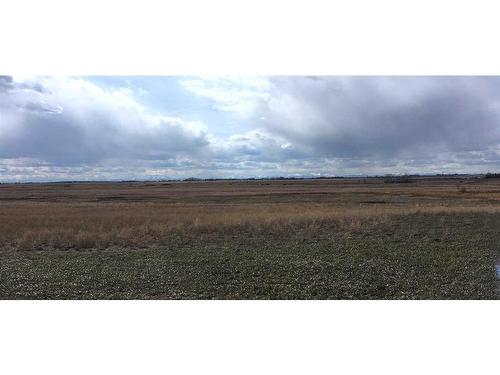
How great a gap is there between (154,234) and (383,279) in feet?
28.6

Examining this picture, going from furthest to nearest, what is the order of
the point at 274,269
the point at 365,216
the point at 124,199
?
the point at 124,199 < the point at 365,216 < the point at 274,269

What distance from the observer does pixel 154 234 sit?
13977 millimetres

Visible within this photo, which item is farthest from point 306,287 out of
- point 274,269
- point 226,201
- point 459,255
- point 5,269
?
point 226,201

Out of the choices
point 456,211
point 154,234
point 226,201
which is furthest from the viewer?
point 226,201

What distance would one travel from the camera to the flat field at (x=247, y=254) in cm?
838

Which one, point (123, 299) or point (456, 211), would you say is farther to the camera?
point (456, 211)

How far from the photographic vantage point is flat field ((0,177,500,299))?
838 cm

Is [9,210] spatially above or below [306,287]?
above

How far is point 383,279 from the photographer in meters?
8.71

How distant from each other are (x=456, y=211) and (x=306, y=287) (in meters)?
13.5

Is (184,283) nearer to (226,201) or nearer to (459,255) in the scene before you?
(459,255)

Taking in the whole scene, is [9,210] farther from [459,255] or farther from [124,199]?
[459,255]

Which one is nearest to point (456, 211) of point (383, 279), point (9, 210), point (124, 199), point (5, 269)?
point (383, 279)

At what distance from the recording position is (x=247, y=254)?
36.3 feet
